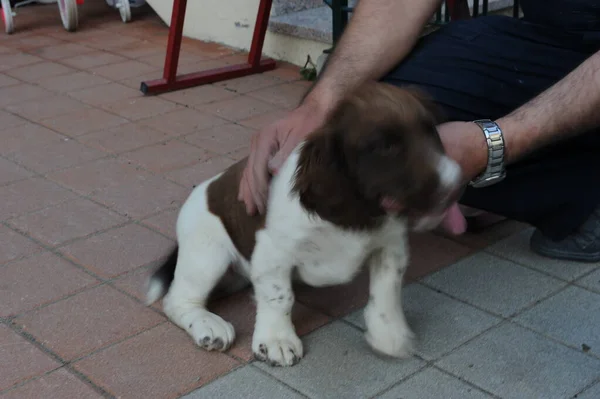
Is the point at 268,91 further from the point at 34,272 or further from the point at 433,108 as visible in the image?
the point at 433,108

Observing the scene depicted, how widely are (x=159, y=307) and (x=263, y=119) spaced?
2.35m

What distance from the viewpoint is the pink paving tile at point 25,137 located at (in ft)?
16.1

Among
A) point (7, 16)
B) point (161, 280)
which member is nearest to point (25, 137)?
point (161, 280)

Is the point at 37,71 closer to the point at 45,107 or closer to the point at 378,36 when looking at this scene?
the point at 45,107

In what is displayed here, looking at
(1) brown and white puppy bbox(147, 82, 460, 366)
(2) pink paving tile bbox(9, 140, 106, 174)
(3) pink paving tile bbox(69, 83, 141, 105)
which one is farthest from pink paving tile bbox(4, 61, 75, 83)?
(1) brown and white puppy bbox(147, 82, 460, 366)

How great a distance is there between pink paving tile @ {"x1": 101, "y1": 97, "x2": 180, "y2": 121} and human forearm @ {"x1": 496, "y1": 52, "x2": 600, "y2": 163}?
308cm

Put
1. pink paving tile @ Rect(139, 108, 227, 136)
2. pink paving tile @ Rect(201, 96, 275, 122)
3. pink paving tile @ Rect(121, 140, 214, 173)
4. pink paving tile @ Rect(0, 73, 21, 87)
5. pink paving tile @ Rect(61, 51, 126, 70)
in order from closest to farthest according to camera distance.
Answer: pink paving tile @ Rect(121, 140, 214, 173), pink paving tile @ Rect(139, 108, 227, 136), pink paving tile @ Rect(201, 96, 275, 122), pink paving tile @ Rect(0, 73, 21, 87), pink paving tile @ Rect(61, 51, 126, 70)

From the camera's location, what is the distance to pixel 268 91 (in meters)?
5.92

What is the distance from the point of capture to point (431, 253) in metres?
3.62

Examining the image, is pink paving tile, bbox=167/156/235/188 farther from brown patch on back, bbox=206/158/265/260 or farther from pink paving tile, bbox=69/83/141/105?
pink paving tile, bbox=69/83/141/105

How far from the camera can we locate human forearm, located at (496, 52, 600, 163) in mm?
2824

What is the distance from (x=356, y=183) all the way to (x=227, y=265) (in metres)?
0.89

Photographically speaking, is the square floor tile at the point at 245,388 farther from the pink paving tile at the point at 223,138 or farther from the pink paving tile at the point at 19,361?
the pink paving tile at the point at 223,138

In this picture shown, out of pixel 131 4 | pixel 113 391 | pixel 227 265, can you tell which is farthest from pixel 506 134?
pixel 131 4
